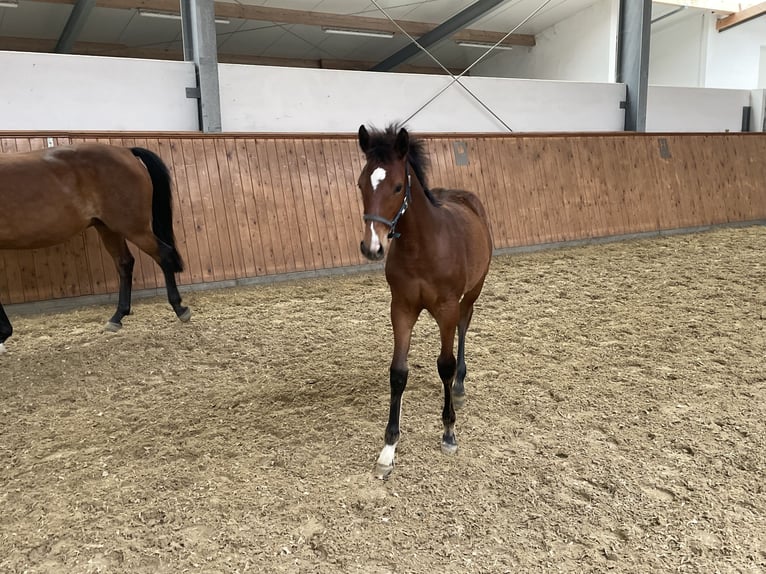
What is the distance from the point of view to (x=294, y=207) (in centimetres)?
668

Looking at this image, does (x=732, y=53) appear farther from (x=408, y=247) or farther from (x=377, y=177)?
(x=377, y=177)

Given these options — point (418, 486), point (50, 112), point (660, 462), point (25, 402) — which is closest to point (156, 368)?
point (25, 402)

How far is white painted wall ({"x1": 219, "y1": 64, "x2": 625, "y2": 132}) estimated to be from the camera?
22.3ft

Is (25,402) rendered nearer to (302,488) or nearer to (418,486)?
(302,488)

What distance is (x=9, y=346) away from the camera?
4316 millimetres

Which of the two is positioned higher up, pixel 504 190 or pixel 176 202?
pixel 176 202

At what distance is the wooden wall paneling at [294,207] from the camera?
6641mm

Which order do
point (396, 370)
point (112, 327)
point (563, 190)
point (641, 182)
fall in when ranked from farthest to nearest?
point (641, 182) < point (563, 190) < point (112, 327) < point (396, 370)

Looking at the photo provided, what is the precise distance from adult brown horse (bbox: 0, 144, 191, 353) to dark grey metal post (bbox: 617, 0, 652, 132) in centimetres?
835

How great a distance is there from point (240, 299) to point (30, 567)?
392 cm

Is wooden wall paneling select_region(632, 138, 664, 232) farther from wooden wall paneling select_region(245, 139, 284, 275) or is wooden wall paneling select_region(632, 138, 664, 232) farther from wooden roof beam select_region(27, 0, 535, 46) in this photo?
wooden wall paneling select_region(245, 139, 284, 275)

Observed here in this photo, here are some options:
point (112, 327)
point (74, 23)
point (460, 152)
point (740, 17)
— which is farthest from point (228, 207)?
point (740, 17)

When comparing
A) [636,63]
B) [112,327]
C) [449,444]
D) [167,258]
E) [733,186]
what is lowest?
[449,444]

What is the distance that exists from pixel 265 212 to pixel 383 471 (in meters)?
4.73
